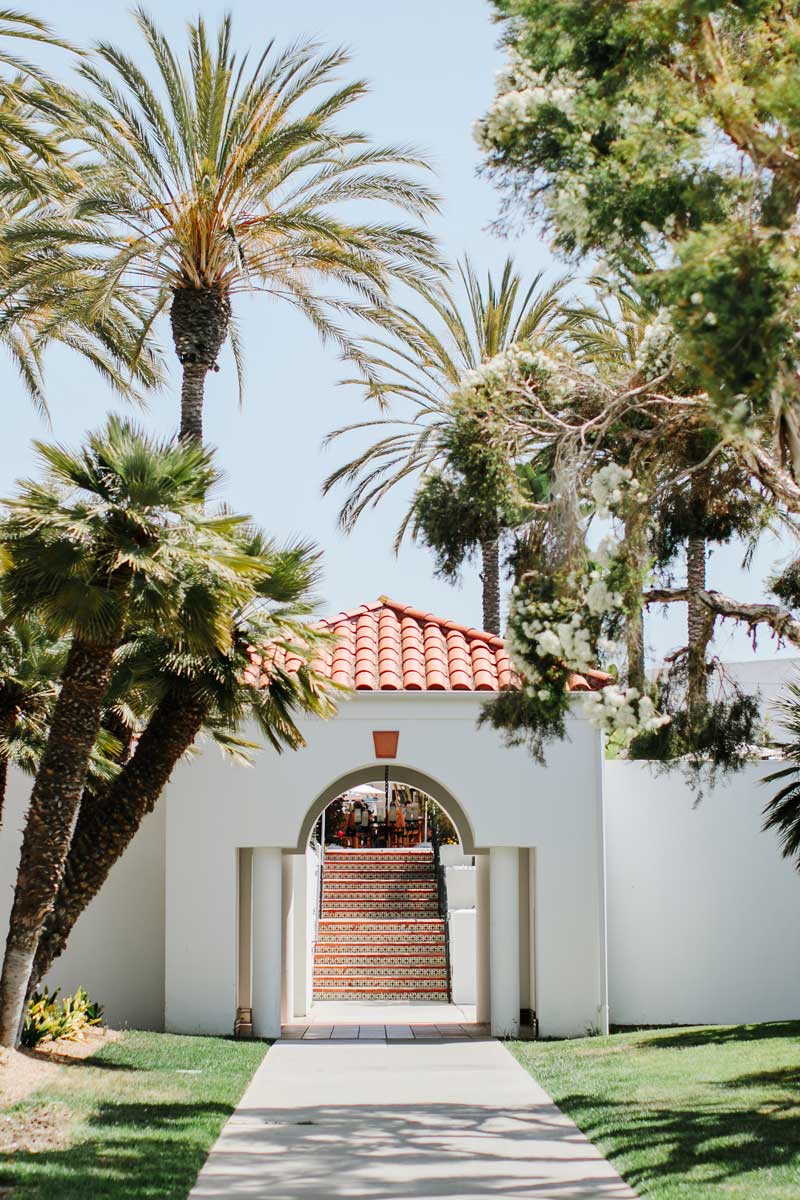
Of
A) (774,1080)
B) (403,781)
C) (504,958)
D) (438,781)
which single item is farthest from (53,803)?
(403,781)

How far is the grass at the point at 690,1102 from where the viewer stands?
8.35 meters

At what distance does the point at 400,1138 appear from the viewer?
10070 millimetres

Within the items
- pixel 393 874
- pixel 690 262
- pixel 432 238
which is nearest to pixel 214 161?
pixel 432 238

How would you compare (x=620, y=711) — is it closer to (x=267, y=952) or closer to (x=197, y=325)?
(x=267, y=952)

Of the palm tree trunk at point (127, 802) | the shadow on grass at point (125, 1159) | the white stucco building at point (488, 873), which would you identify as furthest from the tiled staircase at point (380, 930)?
the shadow on grass at point (125, 1159)

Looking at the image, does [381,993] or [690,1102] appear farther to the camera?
[381,993]

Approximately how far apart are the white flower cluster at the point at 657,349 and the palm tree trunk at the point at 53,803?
544 centimetres

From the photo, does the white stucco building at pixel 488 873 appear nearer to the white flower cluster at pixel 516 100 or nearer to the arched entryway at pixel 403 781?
the arched entryway at pixel 403 781

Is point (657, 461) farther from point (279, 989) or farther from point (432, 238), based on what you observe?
point (279, 989)

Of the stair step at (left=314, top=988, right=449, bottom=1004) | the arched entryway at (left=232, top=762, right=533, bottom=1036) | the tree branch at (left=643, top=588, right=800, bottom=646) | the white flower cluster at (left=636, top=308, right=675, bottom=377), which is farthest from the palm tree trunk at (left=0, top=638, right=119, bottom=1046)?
the stair step at (left=314, top=988, right=449, bottom=1004)

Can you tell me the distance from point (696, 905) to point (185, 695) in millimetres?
8071

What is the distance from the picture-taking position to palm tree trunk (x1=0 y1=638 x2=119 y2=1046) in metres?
12.2

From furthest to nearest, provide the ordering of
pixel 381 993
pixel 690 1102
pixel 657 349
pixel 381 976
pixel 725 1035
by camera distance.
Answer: pixel 381 976 < pixel 381 993 < pixel 725 1035 < pixel 690 1102 < pixel 657 349

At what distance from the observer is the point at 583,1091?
1181cm
